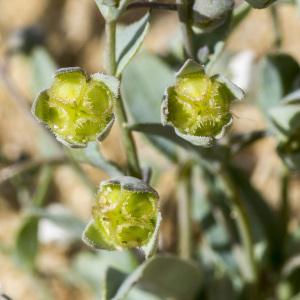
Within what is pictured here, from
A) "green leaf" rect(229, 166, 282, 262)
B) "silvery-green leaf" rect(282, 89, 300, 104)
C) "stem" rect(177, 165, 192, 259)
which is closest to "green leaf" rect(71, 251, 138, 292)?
"stem" rect(177, 165, 192, 259)

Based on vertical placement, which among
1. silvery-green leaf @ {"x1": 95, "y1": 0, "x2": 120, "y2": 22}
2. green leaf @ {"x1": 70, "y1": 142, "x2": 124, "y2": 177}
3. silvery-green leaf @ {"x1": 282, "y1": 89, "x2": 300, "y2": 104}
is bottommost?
silvery-green leaf @ {"x1": 282, "y1": 89, "x2": 300, "y2": 104}

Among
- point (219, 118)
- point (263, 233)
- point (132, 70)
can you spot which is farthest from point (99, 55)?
point (219, 118)

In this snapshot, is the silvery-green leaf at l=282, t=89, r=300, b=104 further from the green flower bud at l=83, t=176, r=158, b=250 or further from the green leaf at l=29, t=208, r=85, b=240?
the green leaf at l=29, t=208, r=85, b=240

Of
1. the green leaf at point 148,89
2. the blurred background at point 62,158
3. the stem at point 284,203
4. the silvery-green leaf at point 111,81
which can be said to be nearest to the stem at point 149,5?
the silvery-green leaf at point 111,81

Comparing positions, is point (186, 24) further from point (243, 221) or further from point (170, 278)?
point (170, 278)

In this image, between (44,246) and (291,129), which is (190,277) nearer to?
(291,129)
